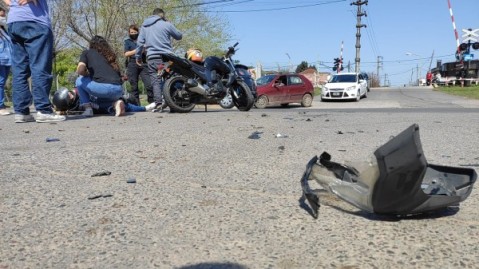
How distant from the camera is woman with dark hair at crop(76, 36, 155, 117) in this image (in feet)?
21.3

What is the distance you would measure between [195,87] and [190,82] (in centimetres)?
12

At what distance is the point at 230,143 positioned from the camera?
159 inches

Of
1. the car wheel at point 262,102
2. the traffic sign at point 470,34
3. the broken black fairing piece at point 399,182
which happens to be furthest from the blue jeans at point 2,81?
the traffic sign at point 470,34

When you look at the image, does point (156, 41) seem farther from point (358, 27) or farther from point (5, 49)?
point (358, 27)

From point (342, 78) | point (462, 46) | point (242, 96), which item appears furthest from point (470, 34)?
point (242, 96)

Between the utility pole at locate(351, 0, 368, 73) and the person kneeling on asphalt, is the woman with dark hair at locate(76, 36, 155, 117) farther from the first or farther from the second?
the utility pole at locate(351, 0, 368, 73)

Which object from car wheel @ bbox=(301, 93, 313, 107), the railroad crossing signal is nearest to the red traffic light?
the railroad crossing signal

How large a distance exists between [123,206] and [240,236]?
0.67m

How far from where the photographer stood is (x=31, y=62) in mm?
5371

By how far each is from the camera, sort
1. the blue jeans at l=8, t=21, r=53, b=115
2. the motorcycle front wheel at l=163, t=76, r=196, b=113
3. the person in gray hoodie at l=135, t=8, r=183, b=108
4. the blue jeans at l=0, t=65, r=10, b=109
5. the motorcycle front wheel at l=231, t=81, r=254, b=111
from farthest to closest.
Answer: the motorcycle front wheel at l=231, t=81, r=254, b=111 → the person in gray hoodie at l=135, t=8, r=183, b=108 → the blue jeans at l=0, t=65, r=10, b=109 → the motorcycle front wheel at l=163, t=76, r=196, b=113 → the blue jeans at l=8, t=21, r=53, b=115

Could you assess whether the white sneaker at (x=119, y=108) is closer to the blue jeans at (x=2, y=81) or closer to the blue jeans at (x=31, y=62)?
the blue jeans at (x=31, y=62)

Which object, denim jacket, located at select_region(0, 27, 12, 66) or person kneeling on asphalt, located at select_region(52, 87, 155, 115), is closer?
person kneeling on asphalt, located at select_region(52, 87, 155, 115)

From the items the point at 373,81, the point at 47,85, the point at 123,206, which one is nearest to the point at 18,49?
the point at 47,85

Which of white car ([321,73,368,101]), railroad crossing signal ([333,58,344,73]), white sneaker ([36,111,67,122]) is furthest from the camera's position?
railroad crossing signal ([333,58,344,73])
